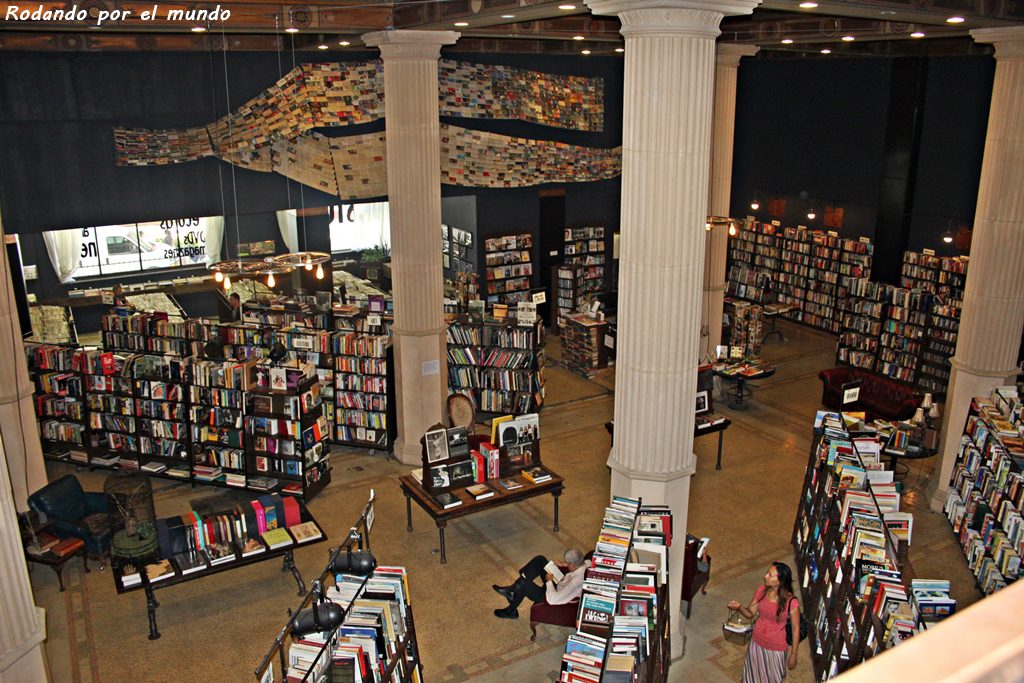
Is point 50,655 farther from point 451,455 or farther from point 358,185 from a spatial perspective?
point 358,185

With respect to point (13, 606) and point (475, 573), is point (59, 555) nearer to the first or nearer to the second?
point (475, 573)

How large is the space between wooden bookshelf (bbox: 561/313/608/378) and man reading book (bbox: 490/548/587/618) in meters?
6.86

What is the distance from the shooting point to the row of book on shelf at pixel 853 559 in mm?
6254

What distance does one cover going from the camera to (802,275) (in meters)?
18.4

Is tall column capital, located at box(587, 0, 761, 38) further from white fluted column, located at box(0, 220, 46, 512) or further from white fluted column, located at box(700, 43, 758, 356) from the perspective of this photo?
white fluted column, located at box(0, 220, 46, 512)

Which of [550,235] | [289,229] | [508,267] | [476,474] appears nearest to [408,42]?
[476,474]

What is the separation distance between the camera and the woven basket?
285 inches

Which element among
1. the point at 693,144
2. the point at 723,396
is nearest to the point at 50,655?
the point at 693,144

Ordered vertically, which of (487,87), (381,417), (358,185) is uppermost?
(487,87)

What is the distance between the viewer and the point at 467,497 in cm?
925

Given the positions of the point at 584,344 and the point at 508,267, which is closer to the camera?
the point at 584,344

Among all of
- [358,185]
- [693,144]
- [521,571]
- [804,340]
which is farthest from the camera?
[804,340]

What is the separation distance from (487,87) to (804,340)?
323 inches

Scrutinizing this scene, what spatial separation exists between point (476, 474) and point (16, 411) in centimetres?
523
